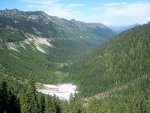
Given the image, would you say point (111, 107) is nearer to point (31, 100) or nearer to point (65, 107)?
point (65, 107)

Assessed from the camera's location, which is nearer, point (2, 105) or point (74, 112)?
point (2, 105)

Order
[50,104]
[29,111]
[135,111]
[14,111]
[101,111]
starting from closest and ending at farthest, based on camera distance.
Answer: [29,111] < [14,111] < [50,104] < [101,111] < [135,111]

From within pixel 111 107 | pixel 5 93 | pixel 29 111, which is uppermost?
pixel 111 107

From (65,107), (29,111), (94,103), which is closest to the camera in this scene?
(29,111)

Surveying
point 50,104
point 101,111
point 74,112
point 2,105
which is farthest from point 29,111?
point 101,111

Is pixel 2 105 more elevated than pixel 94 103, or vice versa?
pixel 94 103

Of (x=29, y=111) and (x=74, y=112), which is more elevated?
(x=74, y=112)

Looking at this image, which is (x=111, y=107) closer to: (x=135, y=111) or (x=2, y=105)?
(x=135, y=111)

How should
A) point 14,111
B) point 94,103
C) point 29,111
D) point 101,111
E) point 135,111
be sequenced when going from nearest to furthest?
point 29,111 → point 14,111 → point 94,103 → point 101,111 → point 135,111

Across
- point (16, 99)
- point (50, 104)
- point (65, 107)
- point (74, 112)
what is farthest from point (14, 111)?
point (65, 107)
